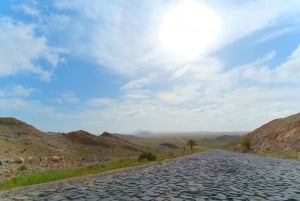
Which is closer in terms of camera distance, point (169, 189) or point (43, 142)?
point (169, 189)


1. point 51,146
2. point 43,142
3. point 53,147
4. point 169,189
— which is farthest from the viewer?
point 43,142

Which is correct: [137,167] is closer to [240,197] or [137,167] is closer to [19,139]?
[240,197]

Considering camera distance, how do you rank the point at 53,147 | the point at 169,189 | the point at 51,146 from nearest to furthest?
the point at 169,189 → the point at 53,147 → the point at 51,146

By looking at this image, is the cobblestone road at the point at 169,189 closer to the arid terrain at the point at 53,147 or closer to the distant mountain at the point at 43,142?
the arid terrain at the point at 53,147

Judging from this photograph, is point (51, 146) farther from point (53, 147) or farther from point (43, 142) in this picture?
point (43, 142)

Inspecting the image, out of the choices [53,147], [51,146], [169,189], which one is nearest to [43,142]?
[51,146]

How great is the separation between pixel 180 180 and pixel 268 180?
4334 mm

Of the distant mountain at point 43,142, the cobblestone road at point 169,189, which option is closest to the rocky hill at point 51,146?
the distant mountain at point 43,142

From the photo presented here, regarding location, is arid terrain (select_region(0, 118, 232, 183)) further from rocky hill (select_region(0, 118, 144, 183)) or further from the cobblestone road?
the cobblestone road

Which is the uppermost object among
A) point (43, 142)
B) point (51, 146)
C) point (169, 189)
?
point (43, 142)

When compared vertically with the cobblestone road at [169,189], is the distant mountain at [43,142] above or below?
above

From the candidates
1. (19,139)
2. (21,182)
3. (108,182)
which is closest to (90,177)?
(108,182)

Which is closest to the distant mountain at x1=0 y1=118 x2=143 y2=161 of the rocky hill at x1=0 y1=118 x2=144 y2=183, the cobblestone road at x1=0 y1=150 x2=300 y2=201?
the rocky hill at x1=0 y1=118 x2=144 y2=183

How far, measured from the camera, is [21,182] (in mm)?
17156
